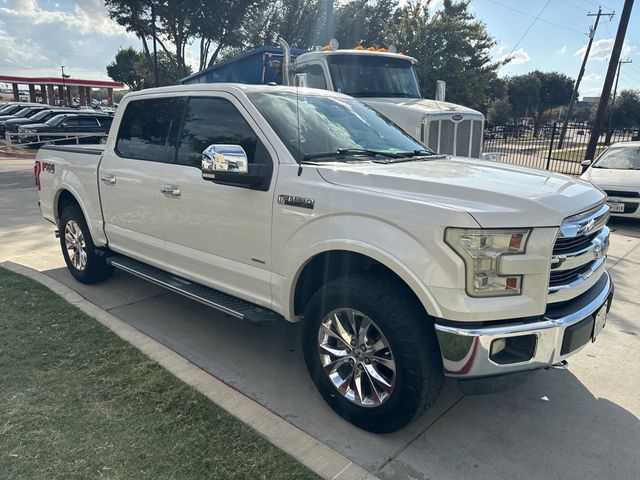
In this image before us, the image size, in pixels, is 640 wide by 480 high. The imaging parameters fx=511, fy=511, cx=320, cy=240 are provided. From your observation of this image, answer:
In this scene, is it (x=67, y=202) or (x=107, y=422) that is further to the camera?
(x=67, y=202)

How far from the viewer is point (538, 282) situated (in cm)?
252

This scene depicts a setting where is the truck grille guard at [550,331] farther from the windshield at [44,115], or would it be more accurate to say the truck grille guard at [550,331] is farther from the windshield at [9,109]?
the windshield at [9,109]

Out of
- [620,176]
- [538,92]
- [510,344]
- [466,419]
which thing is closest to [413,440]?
[466,419]

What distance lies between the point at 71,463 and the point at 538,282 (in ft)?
8.19

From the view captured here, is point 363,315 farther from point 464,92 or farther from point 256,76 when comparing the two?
point 464,92

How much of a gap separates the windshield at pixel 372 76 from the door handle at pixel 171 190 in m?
4.96

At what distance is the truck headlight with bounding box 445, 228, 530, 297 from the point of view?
2465 mm

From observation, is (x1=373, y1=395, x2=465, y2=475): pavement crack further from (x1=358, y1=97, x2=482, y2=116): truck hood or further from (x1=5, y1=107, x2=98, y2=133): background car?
(x1=5, y1=107, x2=98, y2=133): background car

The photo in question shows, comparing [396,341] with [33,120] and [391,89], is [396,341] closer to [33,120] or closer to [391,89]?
[391,89]

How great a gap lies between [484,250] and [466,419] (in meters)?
1.26

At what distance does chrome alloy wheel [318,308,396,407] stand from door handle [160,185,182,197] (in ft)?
5.37

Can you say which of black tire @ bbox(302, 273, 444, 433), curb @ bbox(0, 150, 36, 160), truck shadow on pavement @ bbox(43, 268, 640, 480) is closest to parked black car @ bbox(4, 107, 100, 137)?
curb @ bbox(0, 150, 36, 160)

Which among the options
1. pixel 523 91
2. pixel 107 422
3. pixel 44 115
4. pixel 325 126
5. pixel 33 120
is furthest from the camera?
pixel 523 91

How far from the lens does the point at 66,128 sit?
2106 centimetres
